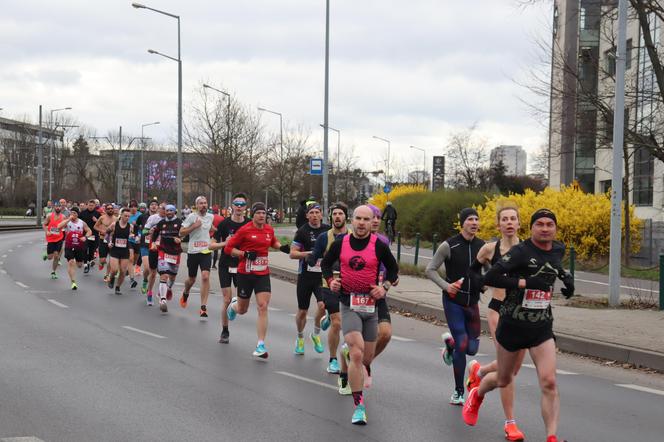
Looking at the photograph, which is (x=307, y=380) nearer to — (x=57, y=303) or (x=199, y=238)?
(x=199, y=238)

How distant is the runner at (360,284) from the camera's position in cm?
695

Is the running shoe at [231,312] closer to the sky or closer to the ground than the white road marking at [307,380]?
closer to the sky

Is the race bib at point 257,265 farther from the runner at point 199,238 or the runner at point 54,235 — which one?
the runner at point 54,235

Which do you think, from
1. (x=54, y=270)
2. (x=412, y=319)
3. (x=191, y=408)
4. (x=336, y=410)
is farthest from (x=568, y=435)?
(x=54, y=270)

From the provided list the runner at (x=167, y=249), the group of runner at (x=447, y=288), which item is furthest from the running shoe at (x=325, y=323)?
the runner at (x=167, y=249)

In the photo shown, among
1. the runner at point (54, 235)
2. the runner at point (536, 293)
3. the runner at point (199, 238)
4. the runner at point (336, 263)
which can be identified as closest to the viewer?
the runner at point (536, 293)

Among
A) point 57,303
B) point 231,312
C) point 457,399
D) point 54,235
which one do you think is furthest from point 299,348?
point 54,235

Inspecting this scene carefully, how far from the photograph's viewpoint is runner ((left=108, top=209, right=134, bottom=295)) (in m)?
17.4

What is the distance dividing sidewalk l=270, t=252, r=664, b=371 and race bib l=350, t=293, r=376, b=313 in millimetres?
4345

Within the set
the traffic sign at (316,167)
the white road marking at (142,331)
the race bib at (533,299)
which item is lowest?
the white road marking at (142,331)

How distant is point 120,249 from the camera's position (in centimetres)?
1766

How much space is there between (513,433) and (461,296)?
5.02ft

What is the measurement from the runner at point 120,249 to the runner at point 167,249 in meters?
2.41

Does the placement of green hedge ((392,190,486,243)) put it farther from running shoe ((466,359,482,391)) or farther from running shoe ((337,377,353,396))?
running shoe ((466,359,482,391))
